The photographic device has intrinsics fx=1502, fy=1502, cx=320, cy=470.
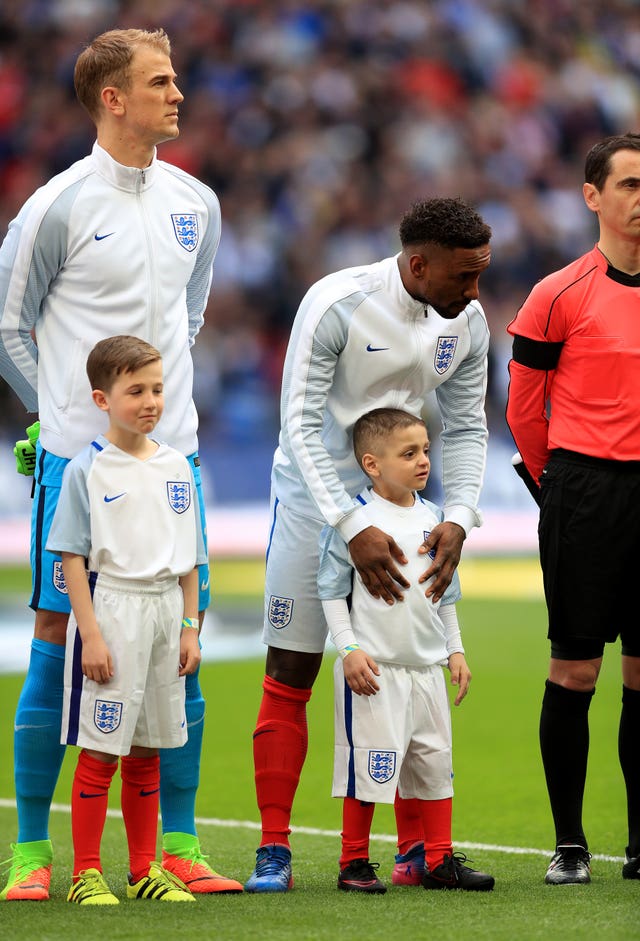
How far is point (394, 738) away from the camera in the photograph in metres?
4.12

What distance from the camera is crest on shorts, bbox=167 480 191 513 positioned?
410 cm

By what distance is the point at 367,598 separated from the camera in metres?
4.20

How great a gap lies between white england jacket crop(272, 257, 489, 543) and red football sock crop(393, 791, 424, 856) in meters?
0.85

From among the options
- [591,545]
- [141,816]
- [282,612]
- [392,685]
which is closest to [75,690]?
[141,816]

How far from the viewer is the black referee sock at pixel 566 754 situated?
14.4 feet

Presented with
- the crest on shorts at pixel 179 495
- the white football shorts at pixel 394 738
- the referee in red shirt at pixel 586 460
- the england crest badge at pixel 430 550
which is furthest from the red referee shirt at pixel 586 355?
the crest on shorts at pixel 179 495

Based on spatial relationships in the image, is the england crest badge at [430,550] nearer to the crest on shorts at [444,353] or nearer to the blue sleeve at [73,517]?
the crest on shorts at [444,353]

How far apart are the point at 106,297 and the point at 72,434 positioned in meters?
0.40

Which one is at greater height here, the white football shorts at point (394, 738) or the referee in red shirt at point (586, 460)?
the referee in red shirt at point (586, 460)

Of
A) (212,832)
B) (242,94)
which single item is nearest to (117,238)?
(212,832)

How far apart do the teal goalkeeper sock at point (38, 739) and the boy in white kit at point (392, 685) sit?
2.56ft

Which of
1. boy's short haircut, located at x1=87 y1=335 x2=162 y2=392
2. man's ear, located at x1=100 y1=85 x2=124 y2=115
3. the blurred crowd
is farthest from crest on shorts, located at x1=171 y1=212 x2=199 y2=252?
the blurred crowd

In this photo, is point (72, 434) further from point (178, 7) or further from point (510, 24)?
point (510, 24)

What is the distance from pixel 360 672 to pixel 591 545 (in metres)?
0.76
